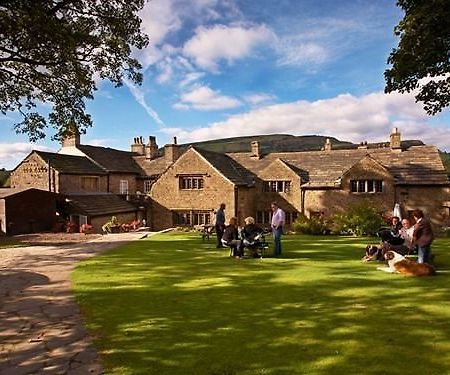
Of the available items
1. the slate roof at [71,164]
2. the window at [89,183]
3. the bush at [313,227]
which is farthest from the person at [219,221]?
the window at [89,183]

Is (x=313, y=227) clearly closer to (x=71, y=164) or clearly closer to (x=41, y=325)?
(x=41, y=325)

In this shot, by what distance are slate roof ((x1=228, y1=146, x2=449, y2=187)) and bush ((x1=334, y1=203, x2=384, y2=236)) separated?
10435 mm

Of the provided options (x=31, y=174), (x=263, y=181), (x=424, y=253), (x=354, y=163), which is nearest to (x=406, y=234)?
(x=424, y=253)

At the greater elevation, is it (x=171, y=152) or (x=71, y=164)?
(x=171, y=152)

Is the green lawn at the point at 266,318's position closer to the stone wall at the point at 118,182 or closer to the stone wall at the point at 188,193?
the stone wall at the point at 188,193

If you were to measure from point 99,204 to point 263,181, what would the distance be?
16.7 meters

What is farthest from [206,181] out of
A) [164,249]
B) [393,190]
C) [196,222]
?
[164,249]

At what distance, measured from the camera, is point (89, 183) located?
43.1m

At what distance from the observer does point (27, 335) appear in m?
7.93

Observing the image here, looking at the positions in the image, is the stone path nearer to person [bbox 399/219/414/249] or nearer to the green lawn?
the green lawn

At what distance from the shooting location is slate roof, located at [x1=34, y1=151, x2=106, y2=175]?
39.7 meters

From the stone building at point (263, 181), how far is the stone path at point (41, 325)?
2548 cm

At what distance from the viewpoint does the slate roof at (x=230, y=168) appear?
40.9m

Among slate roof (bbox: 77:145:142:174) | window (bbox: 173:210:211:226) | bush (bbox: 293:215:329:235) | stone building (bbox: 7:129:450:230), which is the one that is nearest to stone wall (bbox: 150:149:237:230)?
stone building (bbox: 7:129:450:230)
